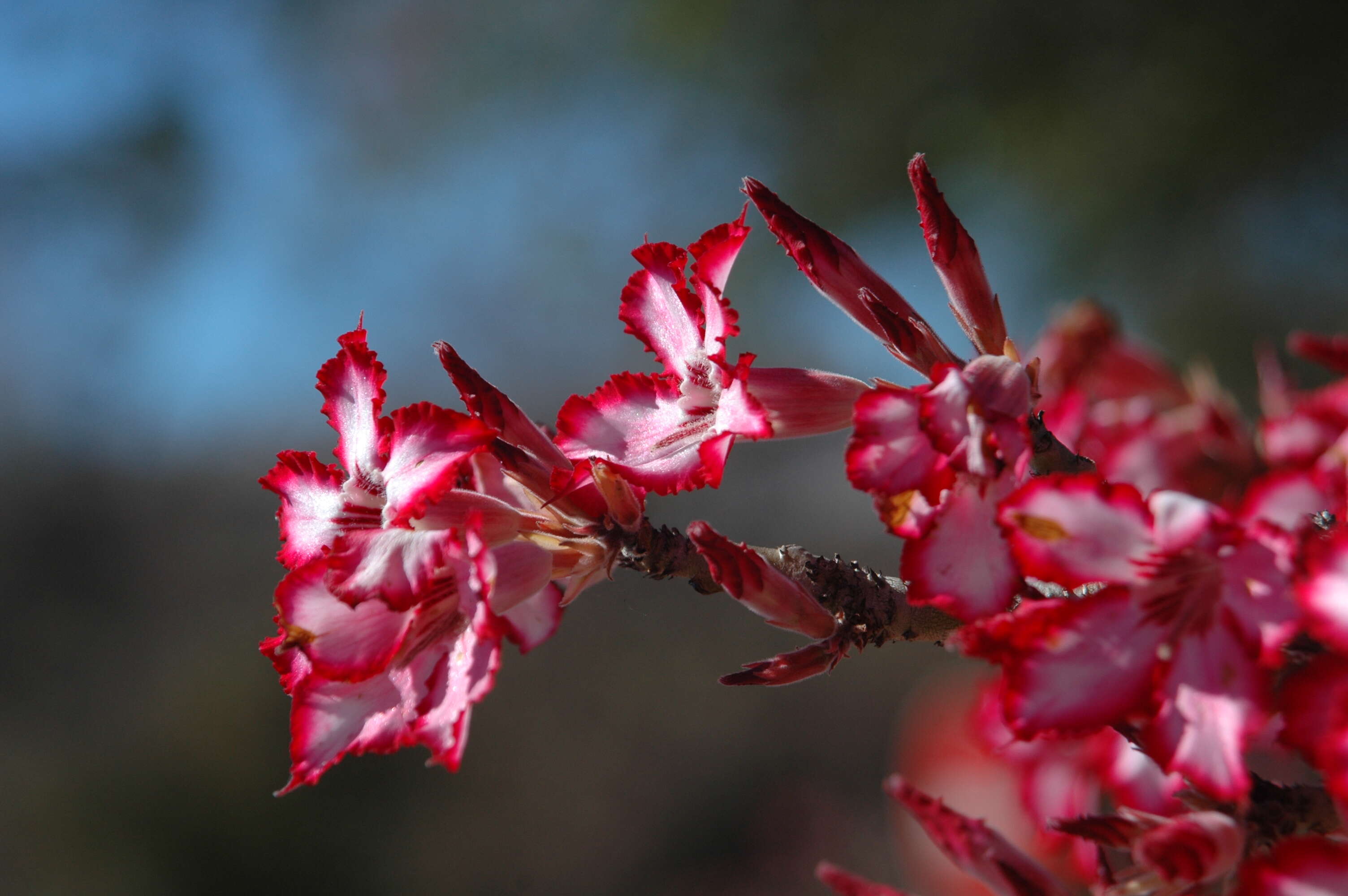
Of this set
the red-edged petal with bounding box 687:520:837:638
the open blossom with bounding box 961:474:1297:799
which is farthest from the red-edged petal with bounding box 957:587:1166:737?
the red-edged petal with bounding box 687:520:837:638

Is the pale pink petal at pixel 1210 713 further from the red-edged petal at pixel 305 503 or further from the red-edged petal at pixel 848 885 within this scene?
the red-edged petal at pixel 305 503

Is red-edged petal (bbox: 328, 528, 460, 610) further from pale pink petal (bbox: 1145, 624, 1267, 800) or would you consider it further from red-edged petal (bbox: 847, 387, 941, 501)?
pale pink petal (bbox: 1145, 624, 1267, 800)

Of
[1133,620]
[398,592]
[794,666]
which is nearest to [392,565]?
[398,592]

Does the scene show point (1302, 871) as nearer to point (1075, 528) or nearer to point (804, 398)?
point (1075, 528)

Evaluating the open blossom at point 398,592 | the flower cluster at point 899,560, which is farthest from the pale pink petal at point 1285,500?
the open blossom at point 398,592

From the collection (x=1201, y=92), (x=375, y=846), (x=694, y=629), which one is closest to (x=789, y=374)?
(x=1201, y=92)

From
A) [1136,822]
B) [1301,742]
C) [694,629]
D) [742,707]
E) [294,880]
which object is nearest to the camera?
[1301,742]

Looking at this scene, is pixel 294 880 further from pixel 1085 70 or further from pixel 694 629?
pixel 1085 70
